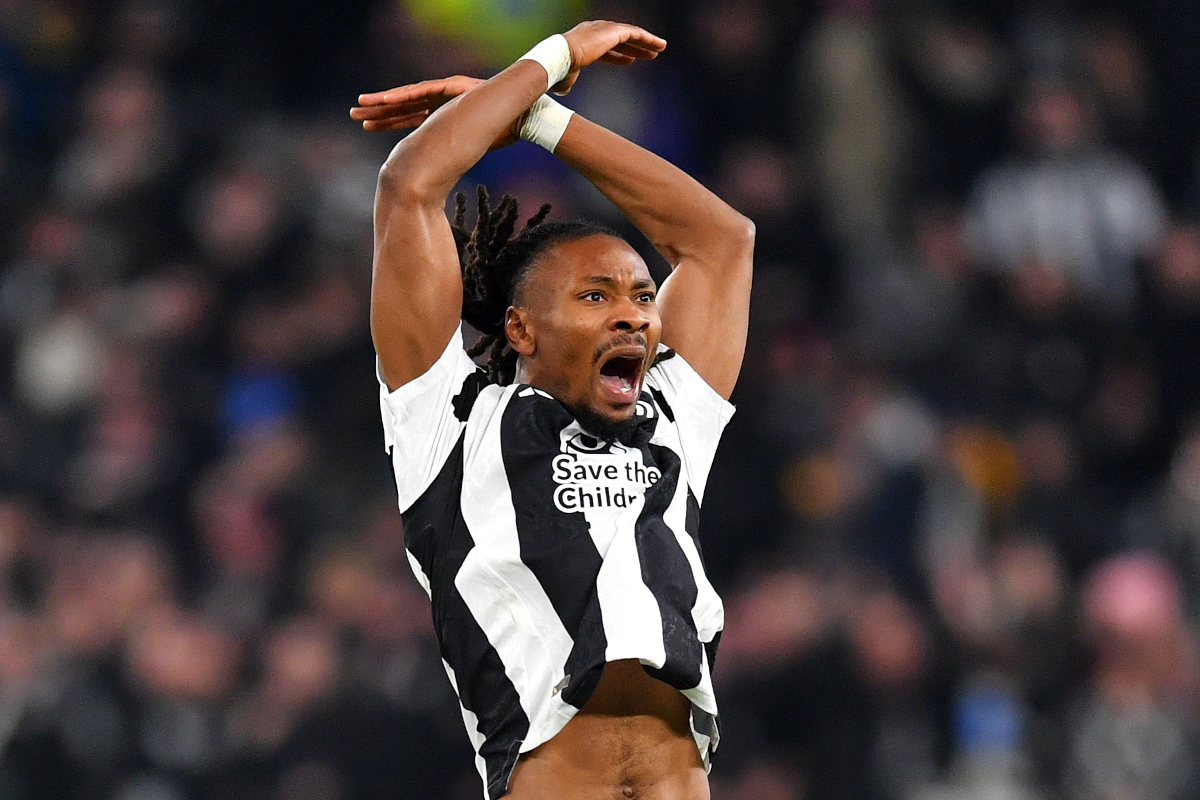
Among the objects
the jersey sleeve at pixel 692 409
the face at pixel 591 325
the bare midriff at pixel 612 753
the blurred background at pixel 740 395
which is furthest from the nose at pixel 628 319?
the blurred background at pixel 740 395

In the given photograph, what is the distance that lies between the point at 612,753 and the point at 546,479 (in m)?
0.52

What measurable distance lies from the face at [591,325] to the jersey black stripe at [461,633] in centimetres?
25

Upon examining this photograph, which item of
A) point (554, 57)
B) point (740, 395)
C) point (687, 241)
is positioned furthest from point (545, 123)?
point (740, 395)

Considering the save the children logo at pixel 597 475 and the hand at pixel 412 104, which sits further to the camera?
the hand at pixel 412 104

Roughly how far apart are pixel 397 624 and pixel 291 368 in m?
1.59

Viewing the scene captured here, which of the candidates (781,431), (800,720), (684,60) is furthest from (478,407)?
(684,60)

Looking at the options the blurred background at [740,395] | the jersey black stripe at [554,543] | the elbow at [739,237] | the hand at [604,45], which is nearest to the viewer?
the jersey black stripe at [554,543]

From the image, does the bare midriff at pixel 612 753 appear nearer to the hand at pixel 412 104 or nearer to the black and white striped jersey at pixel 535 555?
the black and white striped jersey at pixel 535 555

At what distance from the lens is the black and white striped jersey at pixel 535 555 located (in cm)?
309

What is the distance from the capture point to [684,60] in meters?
8.70

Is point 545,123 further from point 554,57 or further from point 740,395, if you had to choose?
point 740,395

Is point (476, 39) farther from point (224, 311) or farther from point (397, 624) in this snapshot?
point (397, 624)

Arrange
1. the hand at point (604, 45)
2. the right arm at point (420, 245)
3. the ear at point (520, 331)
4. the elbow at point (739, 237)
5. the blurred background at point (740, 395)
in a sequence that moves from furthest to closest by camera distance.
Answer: the blurred background at point (740, 395), the elbow at point (739, 237), the hand at point (604, 45), the ear at point (520, 331), the right arm at point (420, 245)

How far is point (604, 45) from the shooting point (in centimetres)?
354
